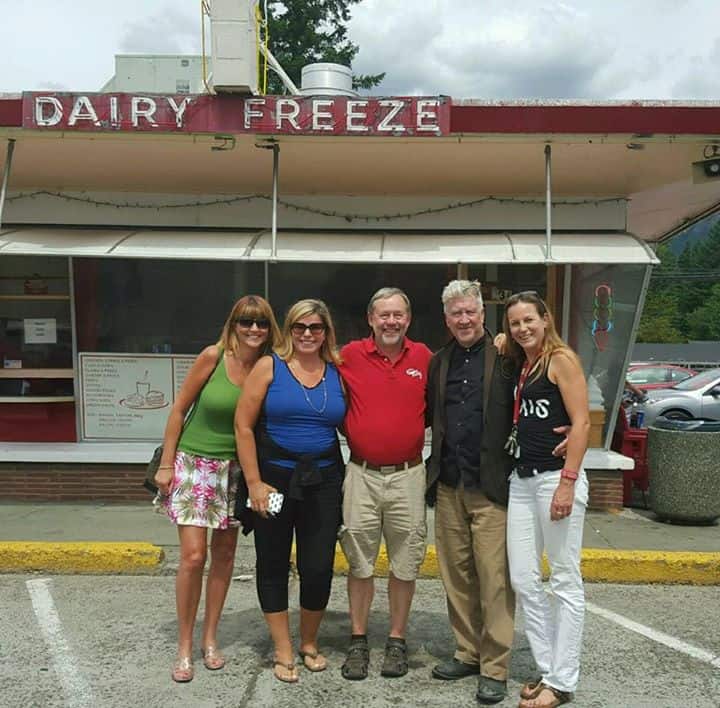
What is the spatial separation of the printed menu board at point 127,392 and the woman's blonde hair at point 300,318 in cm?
421

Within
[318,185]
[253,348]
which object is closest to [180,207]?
[318,185]

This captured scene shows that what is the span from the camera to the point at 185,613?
391 centimetres

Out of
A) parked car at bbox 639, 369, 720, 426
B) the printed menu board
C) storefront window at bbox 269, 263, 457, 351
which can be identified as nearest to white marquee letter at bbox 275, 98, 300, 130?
storefront window at bbox 269, 263, 457, 351

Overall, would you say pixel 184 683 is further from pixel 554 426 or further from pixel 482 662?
pixel 554 426

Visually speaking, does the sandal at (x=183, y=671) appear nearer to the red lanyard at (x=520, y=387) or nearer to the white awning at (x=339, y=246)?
the red lanyard at (x=520, y=387)

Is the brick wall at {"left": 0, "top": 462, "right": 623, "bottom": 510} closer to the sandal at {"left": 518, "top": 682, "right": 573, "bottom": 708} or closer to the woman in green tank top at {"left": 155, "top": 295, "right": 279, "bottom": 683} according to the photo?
the woman in green tank top at {"left": 155, "top": 295, "right": 279, "bottom": 683}

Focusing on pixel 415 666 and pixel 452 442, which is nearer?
pixel 452 442

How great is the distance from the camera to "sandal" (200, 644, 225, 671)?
399cm

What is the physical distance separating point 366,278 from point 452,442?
179 inches

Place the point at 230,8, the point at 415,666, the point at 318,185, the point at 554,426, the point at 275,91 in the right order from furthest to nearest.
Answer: the point at 275,91, the point at 318,185, the point at 230,8, the point at 415,666, the point at 554,426

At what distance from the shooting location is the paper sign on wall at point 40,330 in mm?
8109

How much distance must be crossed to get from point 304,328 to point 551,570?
62.0 inches

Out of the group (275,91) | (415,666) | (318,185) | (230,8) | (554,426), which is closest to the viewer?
(554,426)

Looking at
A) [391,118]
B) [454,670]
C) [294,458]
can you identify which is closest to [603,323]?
[391,118]
